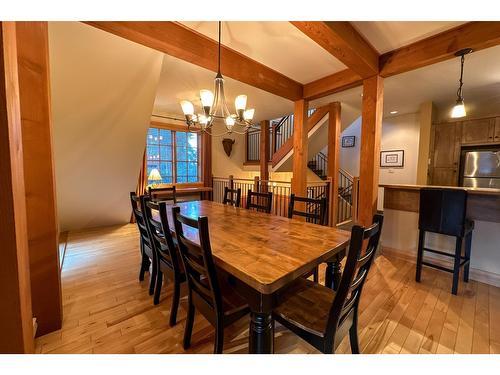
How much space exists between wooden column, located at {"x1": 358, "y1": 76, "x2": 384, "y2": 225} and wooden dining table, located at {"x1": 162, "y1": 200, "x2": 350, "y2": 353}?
4.32 feet

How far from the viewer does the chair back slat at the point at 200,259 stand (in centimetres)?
107

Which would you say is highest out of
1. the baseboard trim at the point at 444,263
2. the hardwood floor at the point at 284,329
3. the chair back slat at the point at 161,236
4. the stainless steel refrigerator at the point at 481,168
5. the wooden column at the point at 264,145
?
the wooden column at the point at 264,145

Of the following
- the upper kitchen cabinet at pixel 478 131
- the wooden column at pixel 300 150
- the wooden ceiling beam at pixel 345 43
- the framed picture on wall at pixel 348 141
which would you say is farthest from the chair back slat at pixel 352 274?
the framed picture on wall at pixel 348 141

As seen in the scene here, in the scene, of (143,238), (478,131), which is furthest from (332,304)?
(478,131)

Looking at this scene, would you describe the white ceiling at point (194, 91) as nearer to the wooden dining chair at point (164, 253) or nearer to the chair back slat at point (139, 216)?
the chair back slat at point (139, 216)

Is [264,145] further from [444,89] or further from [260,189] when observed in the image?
[444,89]

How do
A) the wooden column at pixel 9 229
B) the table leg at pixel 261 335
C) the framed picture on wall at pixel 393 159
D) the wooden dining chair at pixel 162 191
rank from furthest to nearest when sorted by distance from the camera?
the framed picture on wall at pixel 393 159 < the wooden dining chair at pixel 162 191 < the table leg at pixel 261 335 < the wooden column at pixel 9 229

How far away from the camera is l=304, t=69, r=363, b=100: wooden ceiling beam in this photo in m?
2.82

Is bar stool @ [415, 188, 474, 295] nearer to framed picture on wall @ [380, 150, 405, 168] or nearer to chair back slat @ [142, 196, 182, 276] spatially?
chair back slat @ [142, 196, 182, 276]

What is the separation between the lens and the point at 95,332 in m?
1.59

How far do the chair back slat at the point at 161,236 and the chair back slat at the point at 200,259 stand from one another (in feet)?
0.81

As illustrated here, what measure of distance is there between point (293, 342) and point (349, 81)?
9.71ft

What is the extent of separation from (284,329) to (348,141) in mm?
5991
